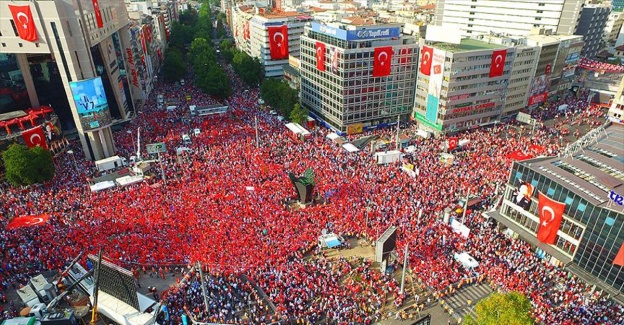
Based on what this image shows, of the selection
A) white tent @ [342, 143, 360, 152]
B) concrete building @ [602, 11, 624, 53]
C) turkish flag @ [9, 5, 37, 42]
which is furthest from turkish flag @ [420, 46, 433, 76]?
concrete building @ [602, 11, 624, 53]

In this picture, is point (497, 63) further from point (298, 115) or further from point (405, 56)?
point (298, 115)

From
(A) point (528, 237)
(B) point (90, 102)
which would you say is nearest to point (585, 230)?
(A) point (528, 237)

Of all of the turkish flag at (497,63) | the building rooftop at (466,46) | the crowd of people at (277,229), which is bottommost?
the crowd of people at (277,229)

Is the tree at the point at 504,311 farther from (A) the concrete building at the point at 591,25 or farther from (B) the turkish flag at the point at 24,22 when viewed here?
(A) the concrete building at the point at 591,25

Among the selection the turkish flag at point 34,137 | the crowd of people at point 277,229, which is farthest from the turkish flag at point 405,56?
the turkish flag at point 34,137

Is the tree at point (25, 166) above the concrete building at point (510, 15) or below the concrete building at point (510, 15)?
below

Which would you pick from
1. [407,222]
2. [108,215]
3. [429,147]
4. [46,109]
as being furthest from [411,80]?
[46,109]
